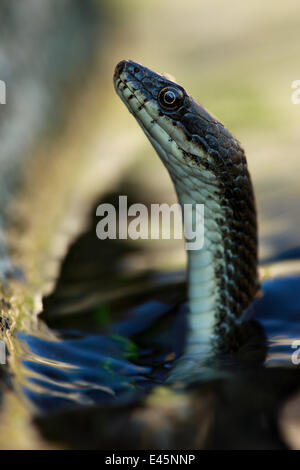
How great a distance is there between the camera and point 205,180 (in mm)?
3895

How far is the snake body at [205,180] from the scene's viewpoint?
3865 mm

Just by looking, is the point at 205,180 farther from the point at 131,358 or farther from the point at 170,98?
the point at 131,358

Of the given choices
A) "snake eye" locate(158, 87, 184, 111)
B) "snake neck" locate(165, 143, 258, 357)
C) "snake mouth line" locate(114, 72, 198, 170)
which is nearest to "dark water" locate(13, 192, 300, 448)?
"snake neck" locate(165, 143, 258, 357)

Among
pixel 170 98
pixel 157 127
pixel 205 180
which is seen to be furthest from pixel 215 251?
pixel 170 98

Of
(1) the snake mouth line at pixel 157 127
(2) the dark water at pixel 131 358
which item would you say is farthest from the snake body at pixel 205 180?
(2) the dark water at pixel 131 358

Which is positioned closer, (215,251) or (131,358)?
(131,358)

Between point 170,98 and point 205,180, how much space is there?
575mm

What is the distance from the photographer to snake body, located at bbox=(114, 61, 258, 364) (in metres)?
3.87

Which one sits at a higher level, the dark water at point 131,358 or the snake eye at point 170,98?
the snake eye at point 170,98

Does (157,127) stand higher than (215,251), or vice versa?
(157,127)

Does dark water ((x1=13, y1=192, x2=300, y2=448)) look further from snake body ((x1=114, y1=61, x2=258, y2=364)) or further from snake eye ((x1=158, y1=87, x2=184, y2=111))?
snake eye ((x1=158, y1=87, x2=184, y2=111))

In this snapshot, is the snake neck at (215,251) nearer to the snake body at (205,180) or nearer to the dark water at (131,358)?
the snake body at (205,180)

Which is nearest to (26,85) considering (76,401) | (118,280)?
(118,280)

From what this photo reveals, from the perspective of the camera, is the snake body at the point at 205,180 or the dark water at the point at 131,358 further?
the snake body at the point at 205,180
